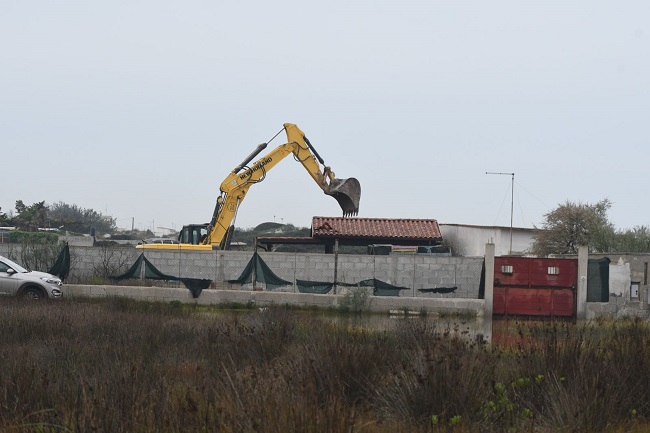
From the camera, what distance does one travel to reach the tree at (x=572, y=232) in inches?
1941

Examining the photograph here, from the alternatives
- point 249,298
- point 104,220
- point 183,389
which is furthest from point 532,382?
point 104,220

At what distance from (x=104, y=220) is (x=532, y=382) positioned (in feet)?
451

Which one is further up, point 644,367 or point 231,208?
point 231,208

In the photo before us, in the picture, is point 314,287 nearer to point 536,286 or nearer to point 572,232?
point 536,286

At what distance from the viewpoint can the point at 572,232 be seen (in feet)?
166

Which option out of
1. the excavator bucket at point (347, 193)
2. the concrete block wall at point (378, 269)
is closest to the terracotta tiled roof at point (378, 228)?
the excavator bucket at point (347, 193)

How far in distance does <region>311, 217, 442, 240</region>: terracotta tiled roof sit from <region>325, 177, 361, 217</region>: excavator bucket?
340 centimetres

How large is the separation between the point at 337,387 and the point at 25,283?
19.1 meters

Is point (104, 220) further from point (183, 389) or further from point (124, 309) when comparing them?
point (183, 389)

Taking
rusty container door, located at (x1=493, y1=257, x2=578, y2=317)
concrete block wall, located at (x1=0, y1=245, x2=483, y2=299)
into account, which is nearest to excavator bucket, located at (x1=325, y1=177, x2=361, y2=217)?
concrete block wall, located at (x1=0, y1=245, x2=483, y2=299)

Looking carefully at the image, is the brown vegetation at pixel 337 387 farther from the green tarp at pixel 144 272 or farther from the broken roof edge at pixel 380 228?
the broken roof edge at pixel 380 228

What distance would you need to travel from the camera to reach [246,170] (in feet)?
131

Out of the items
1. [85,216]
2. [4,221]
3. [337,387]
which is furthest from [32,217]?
[337,387]

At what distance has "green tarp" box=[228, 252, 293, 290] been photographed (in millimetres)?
30625
